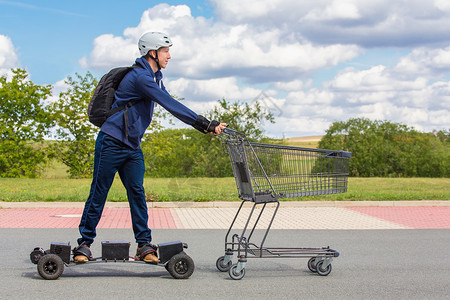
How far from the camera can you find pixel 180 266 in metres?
5.63

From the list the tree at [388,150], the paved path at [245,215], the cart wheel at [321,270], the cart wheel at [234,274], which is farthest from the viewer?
the tree at [388,150]

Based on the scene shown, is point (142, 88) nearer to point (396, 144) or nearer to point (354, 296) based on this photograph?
point (354, 296)

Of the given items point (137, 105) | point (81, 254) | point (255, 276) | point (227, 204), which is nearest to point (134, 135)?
point (137, 105)

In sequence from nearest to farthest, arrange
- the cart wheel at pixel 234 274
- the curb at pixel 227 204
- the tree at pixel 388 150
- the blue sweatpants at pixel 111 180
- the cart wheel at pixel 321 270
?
the blue sweatpants at pixel 111 180 → the cart wheel at pixel 234 274 → the cart wheel at pixel 321 270 → the curb at pixel 227 204 → the tree at pixel 388 150

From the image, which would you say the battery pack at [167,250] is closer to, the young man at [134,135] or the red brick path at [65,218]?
the young man at [134,135]

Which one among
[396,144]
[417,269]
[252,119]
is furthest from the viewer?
[396,144]

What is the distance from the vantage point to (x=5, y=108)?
20609mm

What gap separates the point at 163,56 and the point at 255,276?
2472 millimetres

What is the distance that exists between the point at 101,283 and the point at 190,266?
876 millimetres

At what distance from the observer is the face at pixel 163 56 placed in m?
5.63

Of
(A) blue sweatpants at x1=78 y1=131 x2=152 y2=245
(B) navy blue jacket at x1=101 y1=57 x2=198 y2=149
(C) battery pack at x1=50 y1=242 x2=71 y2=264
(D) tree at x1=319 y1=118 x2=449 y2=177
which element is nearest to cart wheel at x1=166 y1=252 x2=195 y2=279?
(A) blue sweatpants at x1=78 y1=131 x2=152 y2=245

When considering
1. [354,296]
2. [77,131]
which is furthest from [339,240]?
[77,131]

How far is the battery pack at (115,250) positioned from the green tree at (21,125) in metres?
16.0

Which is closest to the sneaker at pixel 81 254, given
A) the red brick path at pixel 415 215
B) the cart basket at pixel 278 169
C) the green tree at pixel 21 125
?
the cart basket at pixel 278 169
